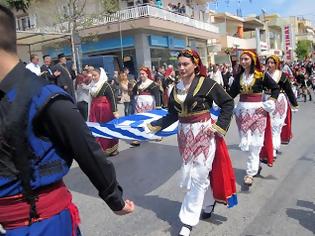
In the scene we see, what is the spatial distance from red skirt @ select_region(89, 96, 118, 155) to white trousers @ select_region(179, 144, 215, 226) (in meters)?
4.43

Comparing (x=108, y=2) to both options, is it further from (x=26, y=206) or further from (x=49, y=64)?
(x=26, y=206)

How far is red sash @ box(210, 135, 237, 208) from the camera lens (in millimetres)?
4852

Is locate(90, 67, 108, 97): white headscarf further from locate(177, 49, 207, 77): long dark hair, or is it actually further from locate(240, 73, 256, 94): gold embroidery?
locate(177, 49, 207, 77): long dark hair

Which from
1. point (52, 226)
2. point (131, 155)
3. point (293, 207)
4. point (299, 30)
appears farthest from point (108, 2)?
point (299, 30)

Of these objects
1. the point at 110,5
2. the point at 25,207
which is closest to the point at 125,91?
the point at 110,5

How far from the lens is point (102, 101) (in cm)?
892

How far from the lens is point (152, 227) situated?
5008mm

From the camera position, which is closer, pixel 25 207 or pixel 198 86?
pixel 25 207

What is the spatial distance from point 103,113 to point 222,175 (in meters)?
4.50

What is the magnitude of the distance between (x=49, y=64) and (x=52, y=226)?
9.76 metres

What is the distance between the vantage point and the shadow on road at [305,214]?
4859mm

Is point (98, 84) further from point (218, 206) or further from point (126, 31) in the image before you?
point (126, 31)

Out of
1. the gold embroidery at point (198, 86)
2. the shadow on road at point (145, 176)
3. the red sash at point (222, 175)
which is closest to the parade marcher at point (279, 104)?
the shadow on road at point (145, 176)

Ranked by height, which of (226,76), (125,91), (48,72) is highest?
(48,72)
